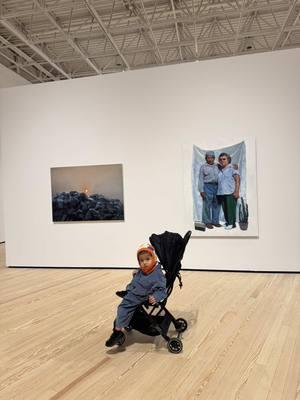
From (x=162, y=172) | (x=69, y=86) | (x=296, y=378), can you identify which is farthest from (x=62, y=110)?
(x=296, y=378)

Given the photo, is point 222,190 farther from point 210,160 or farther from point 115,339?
point 115,339

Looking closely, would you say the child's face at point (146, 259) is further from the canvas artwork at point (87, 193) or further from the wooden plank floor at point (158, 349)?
the canvas artwork at point (87, 193)

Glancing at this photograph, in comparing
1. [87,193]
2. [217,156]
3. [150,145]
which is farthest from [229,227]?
[87,193]

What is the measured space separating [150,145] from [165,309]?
14.6ft

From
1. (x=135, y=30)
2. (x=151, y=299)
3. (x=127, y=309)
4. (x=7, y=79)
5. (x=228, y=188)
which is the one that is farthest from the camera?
(x=7, y=79)

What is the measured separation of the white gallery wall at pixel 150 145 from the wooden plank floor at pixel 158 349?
145cm

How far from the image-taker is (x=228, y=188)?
705 centimetres

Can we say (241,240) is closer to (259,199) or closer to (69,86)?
(259,199)

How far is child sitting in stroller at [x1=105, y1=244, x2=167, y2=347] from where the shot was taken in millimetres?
3551

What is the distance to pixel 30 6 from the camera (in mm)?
9633

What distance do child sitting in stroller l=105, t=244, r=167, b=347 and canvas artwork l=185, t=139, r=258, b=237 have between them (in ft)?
11.9

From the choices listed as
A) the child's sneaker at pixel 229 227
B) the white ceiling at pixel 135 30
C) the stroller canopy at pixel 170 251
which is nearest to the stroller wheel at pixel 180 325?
the stroller canopy at pixel 170 251

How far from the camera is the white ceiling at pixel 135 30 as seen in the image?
9.56 meters

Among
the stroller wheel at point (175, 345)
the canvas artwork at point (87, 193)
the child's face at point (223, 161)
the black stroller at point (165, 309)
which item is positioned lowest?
the stroller wheel at point (175, 345)
